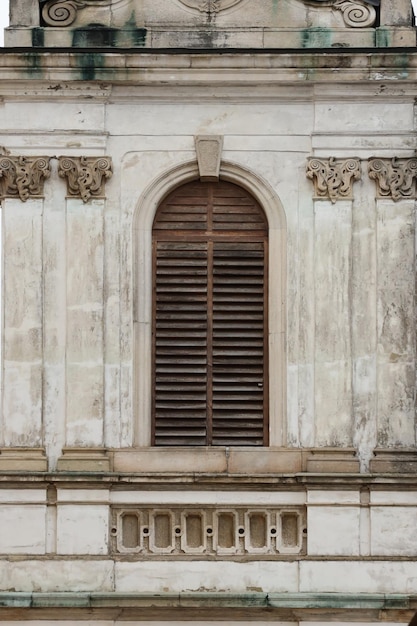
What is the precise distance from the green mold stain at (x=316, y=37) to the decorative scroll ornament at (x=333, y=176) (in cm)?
116

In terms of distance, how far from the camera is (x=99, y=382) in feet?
89.9

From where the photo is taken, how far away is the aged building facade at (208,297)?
→ 27.1m

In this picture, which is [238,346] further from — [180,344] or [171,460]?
[171,460]

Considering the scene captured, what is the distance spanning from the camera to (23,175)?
2761cm

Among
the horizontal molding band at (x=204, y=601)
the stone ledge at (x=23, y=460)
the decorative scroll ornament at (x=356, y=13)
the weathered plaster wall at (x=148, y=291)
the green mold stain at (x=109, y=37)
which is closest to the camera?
the horizontal molding band at (x=204, y=601)

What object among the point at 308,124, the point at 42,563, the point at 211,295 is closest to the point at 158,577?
the point at 42,563

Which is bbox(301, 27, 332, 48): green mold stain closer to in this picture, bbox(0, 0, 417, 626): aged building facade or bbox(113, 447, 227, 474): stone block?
bbox(0, 0, 417, 626): aged building facade

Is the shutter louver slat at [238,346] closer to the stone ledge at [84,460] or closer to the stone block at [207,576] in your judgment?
the stone ledge at [84,460]

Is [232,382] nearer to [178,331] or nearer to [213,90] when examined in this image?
[178,331]

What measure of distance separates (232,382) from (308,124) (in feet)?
8.63

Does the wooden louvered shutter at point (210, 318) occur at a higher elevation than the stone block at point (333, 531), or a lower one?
higher

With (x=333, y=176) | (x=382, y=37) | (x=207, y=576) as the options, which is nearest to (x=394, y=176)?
(x=333, y=176)

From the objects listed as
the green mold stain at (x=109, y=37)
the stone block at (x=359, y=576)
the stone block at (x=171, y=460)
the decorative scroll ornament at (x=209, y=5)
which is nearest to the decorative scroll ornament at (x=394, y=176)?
the decorative scroll ornament at (x=209, y=5)

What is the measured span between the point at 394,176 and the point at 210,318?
7.43ft
